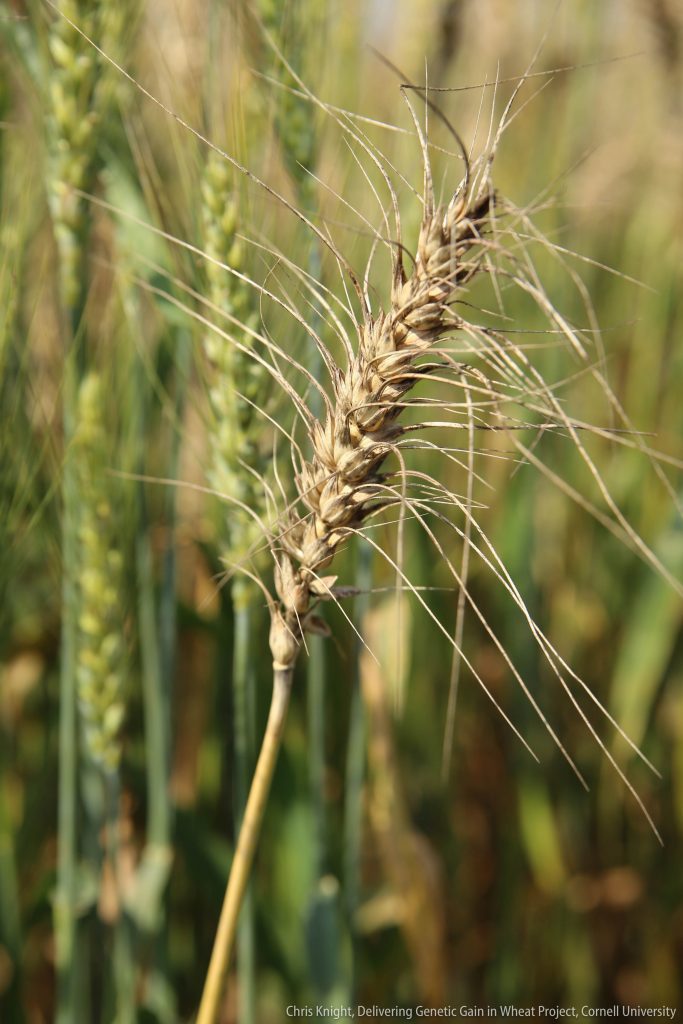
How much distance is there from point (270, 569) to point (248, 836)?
243 mm

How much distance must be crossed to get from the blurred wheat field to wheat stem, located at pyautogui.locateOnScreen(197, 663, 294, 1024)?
73 millimetres

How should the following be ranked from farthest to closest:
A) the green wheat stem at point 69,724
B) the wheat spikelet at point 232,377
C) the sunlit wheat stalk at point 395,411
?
the green wheat stem at point 69,724 < the wheat spikelet at point 232,377 < the sunlit wheat stalk at point 395,411

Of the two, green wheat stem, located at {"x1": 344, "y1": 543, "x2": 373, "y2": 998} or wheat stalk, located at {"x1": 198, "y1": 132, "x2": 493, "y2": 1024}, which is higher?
wheat stalk, located at {"x1": 198, "y1": 132, "x2": 493, "y2": 1024}

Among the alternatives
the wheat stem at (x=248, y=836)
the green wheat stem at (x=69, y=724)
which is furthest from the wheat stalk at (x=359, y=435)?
the green wheat stem at (x=69, y=724)

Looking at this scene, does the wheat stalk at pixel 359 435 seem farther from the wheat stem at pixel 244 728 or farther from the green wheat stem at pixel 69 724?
the green wheat stem at pixel 69 724

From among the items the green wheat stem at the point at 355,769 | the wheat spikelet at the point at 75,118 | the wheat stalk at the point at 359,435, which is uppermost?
the wheat spikelet at the point at 75,118

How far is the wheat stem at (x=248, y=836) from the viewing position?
40cm

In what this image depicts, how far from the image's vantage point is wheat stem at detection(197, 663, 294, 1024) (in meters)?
0.40

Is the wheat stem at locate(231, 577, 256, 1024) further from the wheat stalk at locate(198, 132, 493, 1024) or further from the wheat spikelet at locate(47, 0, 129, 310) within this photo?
the wheat spikelet at locate(47, 0, 129, 310)

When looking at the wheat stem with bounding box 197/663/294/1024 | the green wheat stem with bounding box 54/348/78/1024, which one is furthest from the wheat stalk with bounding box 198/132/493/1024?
the green wheat stem with bounding box 54/348/78/1024

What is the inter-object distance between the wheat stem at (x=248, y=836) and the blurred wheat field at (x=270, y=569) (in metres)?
0.07

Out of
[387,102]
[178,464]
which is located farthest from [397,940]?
[387,102]

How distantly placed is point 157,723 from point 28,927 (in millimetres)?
244

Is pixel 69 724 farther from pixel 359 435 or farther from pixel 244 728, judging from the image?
pixel 359 435
